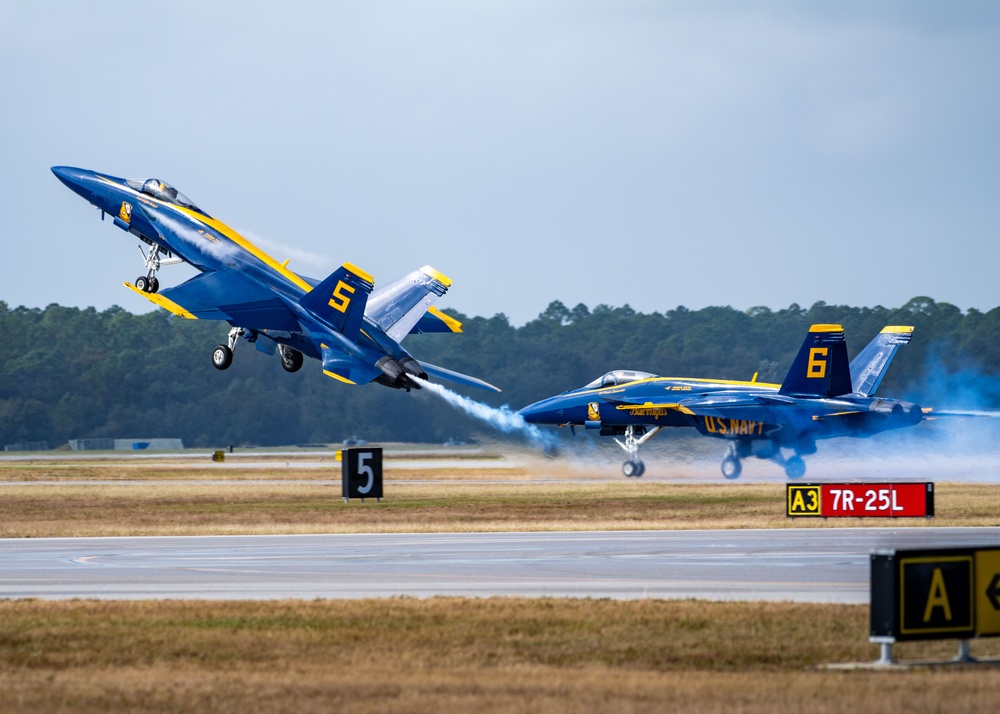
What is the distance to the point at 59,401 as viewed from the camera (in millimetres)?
150875

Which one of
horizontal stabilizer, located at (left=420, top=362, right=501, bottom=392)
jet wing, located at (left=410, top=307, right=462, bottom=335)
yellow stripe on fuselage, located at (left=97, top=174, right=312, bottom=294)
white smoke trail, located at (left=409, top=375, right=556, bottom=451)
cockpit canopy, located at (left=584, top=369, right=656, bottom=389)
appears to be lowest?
white smoke trail, located at (left=409, top=375, right=556, bottom=451)

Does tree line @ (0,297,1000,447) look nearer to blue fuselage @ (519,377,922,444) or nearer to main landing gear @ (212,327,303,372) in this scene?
blue fuselage @ (519,377,922,444)

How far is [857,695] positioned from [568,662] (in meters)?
3.73

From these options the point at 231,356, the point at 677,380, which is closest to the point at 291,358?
the point at 231,356

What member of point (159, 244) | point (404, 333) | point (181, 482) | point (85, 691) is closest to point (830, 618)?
point (85, 691)

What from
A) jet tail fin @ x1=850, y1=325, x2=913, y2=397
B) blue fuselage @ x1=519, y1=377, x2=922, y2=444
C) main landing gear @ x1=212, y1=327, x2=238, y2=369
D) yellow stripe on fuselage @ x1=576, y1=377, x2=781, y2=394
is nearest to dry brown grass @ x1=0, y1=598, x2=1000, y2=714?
main landing gear @ x1=212, y1=327, x2=238, y2=369

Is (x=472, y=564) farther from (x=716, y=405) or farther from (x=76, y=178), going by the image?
(x=716, y=405)

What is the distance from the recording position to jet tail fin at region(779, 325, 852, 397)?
180 ft

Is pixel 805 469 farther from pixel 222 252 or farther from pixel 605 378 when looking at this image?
pixel 222 252

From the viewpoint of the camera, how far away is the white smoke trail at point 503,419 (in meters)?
56.7

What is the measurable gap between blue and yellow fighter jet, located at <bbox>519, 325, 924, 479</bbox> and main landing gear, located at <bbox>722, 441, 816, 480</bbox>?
0.14ft

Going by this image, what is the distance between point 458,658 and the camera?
52.4ft

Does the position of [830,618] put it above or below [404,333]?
below

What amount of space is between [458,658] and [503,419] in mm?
44418
